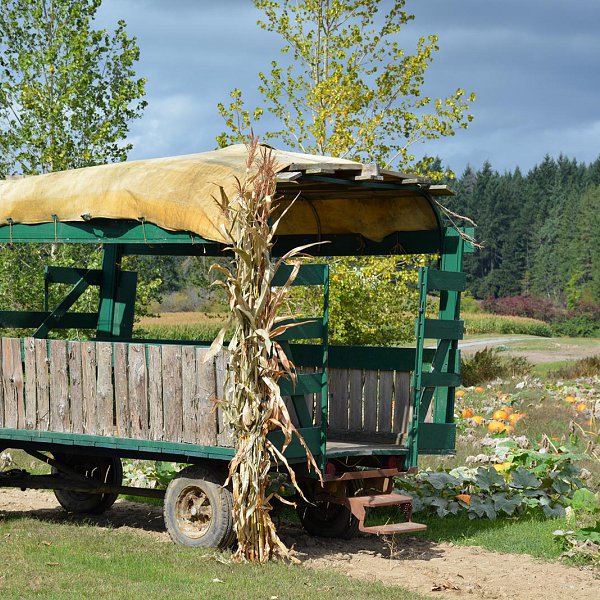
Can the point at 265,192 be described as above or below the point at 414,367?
above

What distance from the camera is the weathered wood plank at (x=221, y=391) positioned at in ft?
25.2

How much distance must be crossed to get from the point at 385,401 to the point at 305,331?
2.07 m

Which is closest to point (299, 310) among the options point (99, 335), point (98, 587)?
point (99, 335)

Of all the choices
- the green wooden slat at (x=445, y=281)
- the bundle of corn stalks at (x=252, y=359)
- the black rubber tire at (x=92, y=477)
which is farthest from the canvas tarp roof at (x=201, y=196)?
the black rubber tire at (x=92, y=477)

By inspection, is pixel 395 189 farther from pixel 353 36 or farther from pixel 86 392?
pixel 353 36

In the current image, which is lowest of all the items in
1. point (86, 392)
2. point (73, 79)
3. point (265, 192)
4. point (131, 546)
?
point (131, 546)

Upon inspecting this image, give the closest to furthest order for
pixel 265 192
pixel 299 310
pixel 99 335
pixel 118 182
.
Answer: pixel 265 192
pixel 118 182
pixel 99 335
pixel 299 310

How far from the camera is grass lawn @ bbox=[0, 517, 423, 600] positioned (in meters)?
6.68

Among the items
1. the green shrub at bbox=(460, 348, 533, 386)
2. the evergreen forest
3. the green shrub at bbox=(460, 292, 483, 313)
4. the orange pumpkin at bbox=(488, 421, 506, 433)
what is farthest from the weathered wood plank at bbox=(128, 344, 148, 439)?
the evergreen forest

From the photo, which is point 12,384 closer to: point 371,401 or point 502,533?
point 371,401

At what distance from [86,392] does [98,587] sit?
2.07 m

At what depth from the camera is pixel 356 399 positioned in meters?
9.85

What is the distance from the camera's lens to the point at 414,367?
9.42 metres

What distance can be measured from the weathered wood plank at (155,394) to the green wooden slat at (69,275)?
8.71 feet
